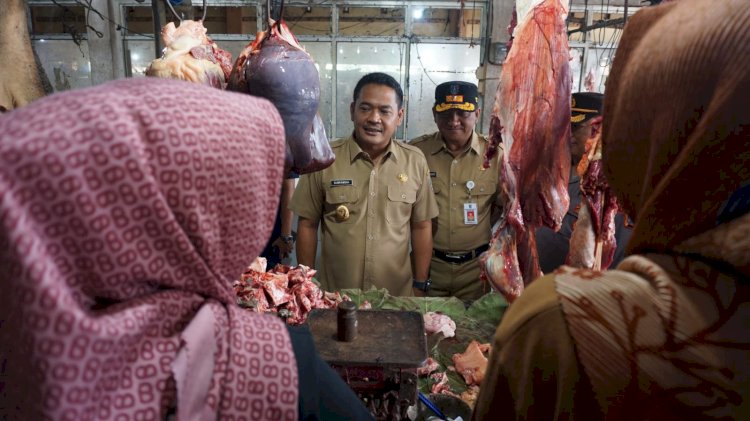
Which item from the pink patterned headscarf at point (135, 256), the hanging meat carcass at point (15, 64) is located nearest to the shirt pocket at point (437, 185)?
the hanging meat carcass at point (15, 64)

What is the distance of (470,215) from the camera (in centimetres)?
378

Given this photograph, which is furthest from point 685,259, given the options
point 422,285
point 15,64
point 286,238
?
point 15,64

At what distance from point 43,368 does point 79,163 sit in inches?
11.4

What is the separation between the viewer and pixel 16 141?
0.61 metres

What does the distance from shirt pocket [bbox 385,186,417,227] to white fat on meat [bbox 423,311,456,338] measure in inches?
40.4

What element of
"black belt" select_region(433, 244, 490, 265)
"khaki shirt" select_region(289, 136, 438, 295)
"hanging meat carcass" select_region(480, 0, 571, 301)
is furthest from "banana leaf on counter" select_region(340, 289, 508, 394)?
"black belt" select_region(433, 244, 490, 265)

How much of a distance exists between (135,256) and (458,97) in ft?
11.2

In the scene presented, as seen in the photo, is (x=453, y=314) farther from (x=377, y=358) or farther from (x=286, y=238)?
(x=286, y=238)

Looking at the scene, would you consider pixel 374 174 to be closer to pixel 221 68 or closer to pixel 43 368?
pixel 221 68

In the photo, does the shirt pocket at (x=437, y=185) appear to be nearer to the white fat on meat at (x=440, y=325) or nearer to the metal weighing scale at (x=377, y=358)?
the white fat on meat at (x=440, y=325)

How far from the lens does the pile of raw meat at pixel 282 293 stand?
7.68 ft

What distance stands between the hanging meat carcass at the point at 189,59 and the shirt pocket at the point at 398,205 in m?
1.71

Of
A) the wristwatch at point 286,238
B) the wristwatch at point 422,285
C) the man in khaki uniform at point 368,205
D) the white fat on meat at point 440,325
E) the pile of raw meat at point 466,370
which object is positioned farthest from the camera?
the wristwatch at point 286,238

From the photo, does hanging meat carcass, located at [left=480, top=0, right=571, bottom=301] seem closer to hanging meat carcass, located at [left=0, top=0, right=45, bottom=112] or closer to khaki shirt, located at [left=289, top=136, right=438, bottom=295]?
khaki shirt, located at [left=289, top=136, right=438, bottom=295]
